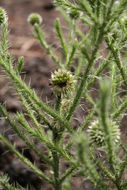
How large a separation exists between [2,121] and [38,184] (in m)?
0.84

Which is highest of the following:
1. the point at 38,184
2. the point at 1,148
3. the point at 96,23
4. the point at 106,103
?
the point at 96,23

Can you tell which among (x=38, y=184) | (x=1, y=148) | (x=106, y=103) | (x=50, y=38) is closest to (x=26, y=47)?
(x=50, y=38)

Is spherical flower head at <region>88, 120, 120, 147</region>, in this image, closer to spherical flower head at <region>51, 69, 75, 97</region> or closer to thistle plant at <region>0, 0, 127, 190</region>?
thistle plant at <region>0, 0, 127, 190</region>

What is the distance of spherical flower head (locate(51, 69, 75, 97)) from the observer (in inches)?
87.2

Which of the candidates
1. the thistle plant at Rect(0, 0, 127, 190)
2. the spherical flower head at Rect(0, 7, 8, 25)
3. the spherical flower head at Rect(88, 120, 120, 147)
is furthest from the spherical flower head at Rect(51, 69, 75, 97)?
the spherical flower head at Rect(0, 7, 8, 25)

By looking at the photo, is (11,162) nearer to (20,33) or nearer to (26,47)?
(26,47)

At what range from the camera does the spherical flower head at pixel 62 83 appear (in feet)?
7.27

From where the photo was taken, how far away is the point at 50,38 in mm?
5590

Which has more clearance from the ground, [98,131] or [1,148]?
[98,131]

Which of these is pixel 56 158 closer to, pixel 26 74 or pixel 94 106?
pixel 94 106

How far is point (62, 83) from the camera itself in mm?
2238

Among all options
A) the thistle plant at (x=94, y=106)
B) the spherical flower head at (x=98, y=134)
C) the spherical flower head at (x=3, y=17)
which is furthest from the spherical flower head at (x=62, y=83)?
the spherical flower head at (x=3, y=17)

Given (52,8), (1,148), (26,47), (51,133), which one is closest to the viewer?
(51,133)

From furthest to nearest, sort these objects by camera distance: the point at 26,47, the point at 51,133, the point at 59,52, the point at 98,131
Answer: the point at 26,47 → the point at 59,52 → the point at 51,133 → the point at 98,131
